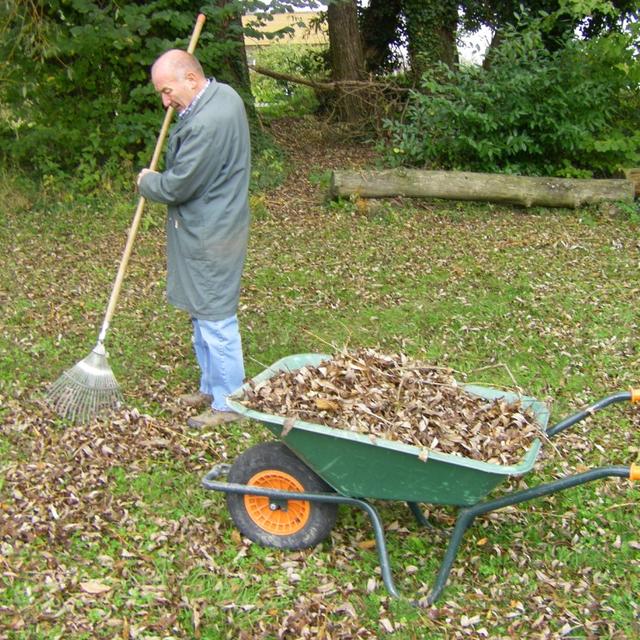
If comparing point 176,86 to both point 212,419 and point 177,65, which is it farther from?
point 212,419

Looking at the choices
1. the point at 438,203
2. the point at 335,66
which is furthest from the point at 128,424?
the point at 335,66

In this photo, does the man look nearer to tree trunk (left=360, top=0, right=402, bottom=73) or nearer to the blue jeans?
the blue jeans

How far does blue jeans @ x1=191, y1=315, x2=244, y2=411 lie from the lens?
433cm

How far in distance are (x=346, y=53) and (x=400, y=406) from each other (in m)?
9.39

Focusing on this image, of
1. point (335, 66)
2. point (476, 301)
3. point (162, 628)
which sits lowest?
point (162, 628)

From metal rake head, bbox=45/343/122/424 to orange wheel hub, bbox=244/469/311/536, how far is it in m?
1.39

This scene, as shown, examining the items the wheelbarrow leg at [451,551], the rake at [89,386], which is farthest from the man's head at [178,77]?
the wheelbarrow leg at [451,551]

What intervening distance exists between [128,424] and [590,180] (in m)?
6.89

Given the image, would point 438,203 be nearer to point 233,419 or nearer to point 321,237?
point 321,237

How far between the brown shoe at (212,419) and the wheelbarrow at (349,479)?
2.82 feet

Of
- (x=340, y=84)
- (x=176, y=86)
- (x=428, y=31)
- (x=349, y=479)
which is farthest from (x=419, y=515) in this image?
(x=428, y=31)

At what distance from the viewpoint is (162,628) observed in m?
3.08

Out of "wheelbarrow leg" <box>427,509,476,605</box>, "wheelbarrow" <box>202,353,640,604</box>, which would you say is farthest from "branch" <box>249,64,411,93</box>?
"wheelbarrow leg" <box>427,509,476,605</box>

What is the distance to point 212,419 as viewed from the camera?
15.0 feet
